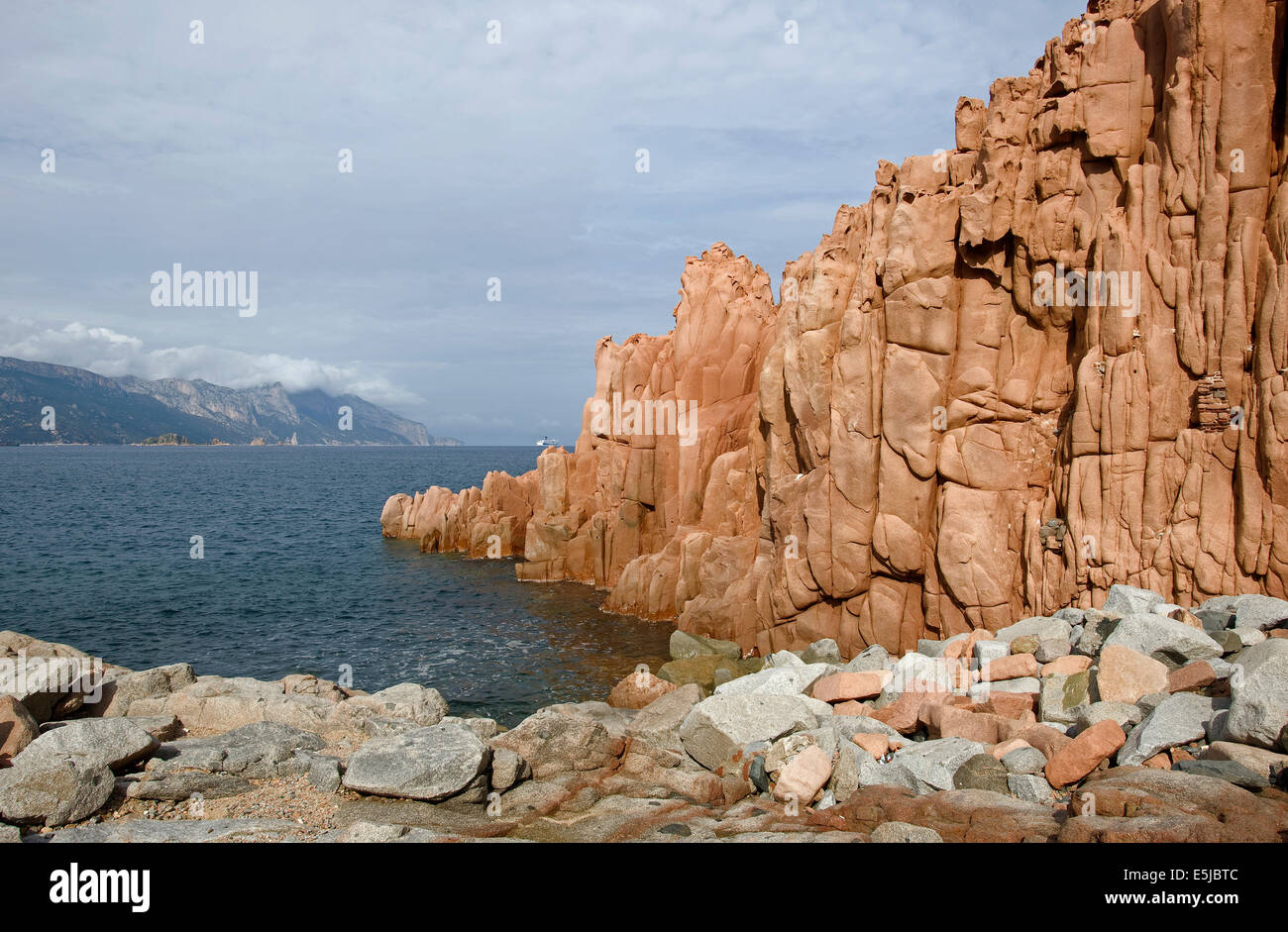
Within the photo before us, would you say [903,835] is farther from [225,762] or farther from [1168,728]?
[225,762]

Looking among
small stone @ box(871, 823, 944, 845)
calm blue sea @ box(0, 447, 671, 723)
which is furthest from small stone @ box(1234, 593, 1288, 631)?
calm blue sea @ box(0, 447, 671, 723)

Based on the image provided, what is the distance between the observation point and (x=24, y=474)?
5517 inches

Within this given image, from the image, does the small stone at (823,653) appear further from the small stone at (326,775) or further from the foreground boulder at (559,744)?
the small stone at (326,775)

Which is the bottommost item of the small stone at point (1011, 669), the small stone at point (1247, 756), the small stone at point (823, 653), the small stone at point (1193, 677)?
the small stone at point (823, 653)

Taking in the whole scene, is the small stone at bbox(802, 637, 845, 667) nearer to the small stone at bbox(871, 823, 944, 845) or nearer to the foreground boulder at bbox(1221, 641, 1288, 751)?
the foreground boulder at bbox(1221, 641, 1288, 751)

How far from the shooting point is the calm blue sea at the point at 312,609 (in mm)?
31719

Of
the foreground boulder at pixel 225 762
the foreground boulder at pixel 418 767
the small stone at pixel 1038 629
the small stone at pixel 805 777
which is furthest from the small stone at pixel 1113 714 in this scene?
the foreground boulder at pixel 225 762

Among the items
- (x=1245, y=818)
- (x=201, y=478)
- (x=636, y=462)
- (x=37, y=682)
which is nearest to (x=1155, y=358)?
(x=1245, y=818)

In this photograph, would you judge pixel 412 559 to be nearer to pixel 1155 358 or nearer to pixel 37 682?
pixel 37 682

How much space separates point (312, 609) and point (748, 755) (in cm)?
3295

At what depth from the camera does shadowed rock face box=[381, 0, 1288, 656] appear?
1883 cm

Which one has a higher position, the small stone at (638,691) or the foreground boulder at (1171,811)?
the foreground boulder at (1171,811)

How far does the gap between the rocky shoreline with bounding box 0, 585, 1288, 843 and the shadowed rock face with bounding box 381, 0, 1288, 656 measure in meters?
2.92

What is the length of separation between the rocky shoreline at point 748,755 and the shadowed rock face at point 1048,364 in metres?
2.92
